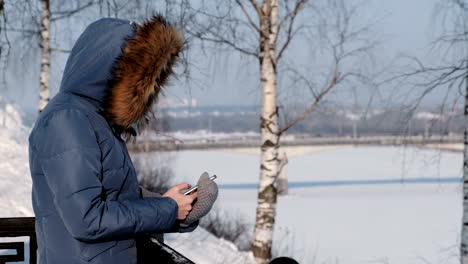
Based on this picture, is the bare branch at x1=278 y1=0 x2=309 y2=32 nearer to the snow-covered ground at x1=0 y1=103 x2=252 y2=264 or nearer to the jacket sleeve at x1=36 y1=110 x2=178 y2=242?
the snow-covered ground at x1=0 y1=103 x2=252 y2=264

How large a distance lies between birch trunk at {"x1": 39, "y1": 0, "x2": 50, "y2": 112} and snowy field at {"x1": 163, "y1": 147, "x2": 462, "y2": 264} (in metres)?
5.25

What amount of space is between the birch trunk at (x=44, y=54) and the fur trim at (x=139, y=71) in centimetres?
876

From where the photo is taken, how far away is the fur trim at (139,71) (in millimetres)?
1900

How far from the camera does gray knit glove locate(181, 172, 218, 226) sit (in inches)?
77.4

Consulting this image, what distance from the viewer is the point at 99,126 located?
1859mm

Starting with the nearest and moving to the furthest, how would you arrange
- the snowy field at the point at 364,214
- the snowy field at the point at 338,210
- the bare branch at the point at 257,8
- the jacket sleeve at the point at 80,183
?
the jacket sleeve at the point at 80,183 < the bare branch at the point at 257,8 < the snowy field at the point at 338,210 < the snowy field at the point at 364,214

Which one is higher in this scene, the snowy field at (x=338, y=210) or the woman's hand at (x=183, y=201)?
the woman's hand at (x=183, y=201)

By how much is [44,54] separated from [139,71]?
29.5 feet

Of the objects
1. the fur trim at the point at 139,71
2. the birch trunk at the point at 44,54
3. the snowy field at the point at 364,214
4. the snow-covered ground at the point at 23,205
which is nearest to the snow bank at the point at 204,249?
the snow-covered ground at the point at 23,205

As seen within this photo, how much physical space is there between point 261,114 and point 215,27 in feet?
4.50

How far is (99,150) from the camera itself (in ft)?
5.92

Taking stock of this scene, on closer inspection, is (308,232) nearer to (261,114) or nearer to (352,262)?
(352,262)

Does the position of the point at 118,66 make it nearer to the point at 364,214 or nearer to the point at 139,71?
the point at 139,71

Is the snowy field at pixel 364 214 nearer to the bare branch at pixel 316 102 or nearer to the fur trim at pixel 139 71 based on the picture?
the bare branch at pixel 316 102
